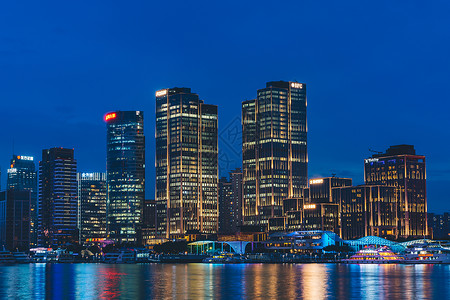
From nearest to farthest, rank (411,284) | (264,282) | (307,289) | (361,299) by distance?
1. (361,299)
2. (307,289)
3. (411,284)
4. (264,282)

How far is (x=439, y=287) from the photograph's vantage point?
15550 centimetres

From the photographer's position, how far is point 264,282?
176m

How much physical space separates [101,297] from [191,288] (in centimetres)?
2746

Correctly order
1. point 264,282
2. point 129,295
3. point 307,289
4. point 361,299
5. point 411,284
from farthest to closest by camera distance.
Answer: point 264,282, point 411,284, point 307,289, point 129,295, point 361,299

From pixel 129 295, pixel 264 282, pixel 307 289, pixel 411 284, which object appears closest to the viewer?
pixel 129 295

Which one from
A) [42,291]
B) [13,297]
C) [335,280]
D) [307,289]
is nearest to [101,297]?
[13,297]

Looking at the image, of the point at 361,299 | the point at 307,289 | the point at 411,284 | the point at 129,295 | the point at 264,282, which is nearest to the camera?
the point at 361,299

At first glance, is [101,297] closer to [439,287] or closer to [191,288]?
[191,288]

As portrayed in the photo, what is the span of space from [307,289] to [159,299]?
35184 millimetres

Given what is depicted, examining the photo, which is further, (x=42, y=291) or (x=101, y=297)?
(x=42, y=291)

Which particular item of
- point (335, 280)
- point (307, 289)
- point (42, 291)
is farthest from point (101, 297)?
point (335, 280)

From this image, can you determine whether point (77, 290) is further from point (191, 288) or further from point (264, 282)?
point (264, 282)

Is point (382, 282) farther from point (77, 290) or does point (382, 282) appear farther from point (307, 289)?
point (77, 290)

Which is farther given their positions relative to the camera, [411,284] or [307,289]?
[411,284]
